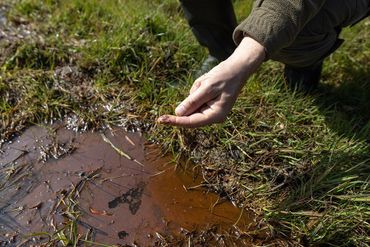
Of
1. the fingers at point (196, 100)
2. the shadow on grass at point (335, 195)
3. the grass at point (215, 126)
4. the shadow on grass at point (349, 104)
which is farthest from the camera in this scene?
the shadow on grass at point (349, 104)

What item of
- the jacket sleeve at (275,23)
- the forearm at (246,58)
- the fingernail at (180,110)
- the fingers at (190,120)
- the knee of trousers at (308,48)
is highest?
the jacket sleeve at (275,23)

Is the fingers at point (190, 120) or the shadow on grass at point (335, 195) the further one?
the shadow on grass at point (335, 195)

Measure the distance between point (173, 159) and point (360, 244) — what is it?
936 millimetres

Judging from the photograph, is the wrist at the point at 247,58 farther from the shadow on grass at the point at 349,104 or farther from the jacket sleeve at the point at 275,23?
the shadow on grass at the point at 349,104

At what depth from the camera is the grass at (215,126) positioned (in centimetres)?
196

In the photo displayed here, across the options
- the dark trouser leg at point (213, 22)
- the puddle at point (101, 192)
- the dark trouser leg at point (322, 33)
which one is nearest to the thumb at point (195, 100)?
the puddle at point (101, 192)

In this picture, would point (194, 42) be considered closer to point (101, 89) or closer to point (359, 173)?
point (101, 89)

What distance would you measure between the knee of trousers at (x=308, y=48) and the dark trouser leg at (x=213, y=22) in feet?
1.33

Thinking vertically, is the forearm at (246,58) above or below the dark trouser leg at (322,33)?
above

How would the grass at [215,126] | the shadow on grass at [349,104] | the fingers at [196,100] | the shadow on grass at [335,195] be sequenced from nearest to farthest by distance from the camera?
1. the fingers at [196,100]
2. the shadow on grass at [335,195]
3. the grass at [215,126]
4. the shadow on grass at [349,104]

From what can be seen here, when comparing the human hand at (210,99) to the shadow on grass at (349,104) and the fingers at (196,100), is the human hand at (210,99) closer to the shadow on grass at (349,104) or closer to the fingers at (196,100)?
the fingers at (196,100)

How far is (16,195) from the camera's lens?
1.96m

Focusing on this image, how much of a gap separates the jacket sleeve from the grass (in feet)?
2.27

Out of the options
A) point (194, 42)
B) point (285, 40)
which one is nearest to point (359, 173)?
point (285, 40)
